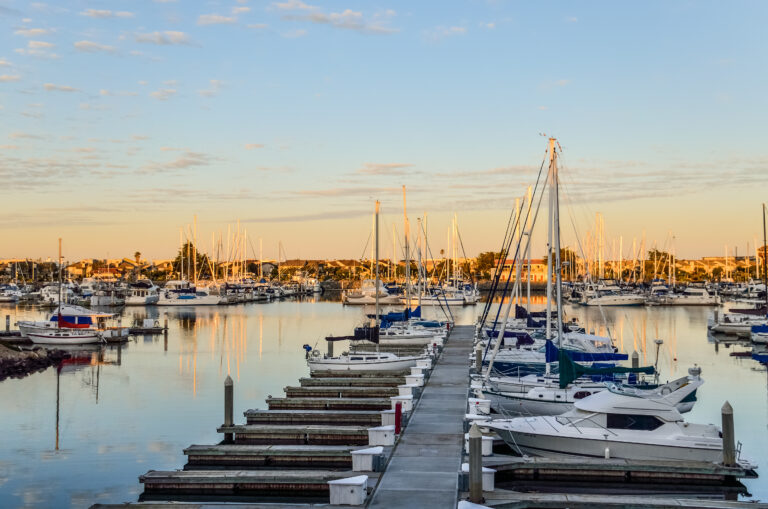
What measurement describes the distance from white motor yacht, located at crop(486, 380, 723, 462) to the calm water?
2.67m

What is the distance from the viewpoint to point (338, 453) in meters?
23.5

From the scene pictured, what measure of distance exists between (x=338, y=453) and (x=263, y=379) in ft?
83.2

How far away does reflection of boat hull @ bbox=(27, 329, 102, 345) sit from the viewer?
61.8 m

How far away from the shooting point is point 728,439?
22.3m

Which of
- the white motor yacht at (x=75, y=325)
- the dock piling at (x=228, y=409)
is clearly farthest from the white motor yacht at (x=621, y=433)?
the white motor yacht at (x=75, y=325)

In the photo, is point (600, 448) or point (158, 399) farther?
point (158, 399)

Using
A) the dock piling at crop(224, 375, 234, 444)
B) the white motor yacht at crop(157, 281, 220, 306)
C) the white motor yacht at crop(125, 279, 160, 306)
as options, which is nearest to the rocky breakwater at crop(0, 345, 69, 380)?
the dock piling at crop(224, 375, 234, 444)

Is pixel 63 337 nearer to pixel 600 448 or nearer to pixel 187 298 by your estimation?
pixel 600 448

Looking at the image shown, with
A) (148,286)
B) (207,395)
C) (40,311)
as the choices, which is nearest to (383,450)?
(207,395)

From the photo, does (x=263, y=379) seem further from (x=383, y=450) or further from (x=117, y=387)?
(x=383, y=450)

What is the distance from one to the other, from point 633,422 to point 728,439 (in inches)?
99.0

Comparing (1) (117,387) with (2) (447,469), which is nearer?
(2) (447,469)

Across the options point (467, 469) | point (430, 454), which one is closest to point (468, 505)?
point (467, 469)

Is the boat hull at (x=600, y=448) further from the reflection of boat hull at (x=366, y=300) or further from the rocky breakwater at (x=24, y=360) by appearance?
the reflection of boat hull at (x=366, y=300)
